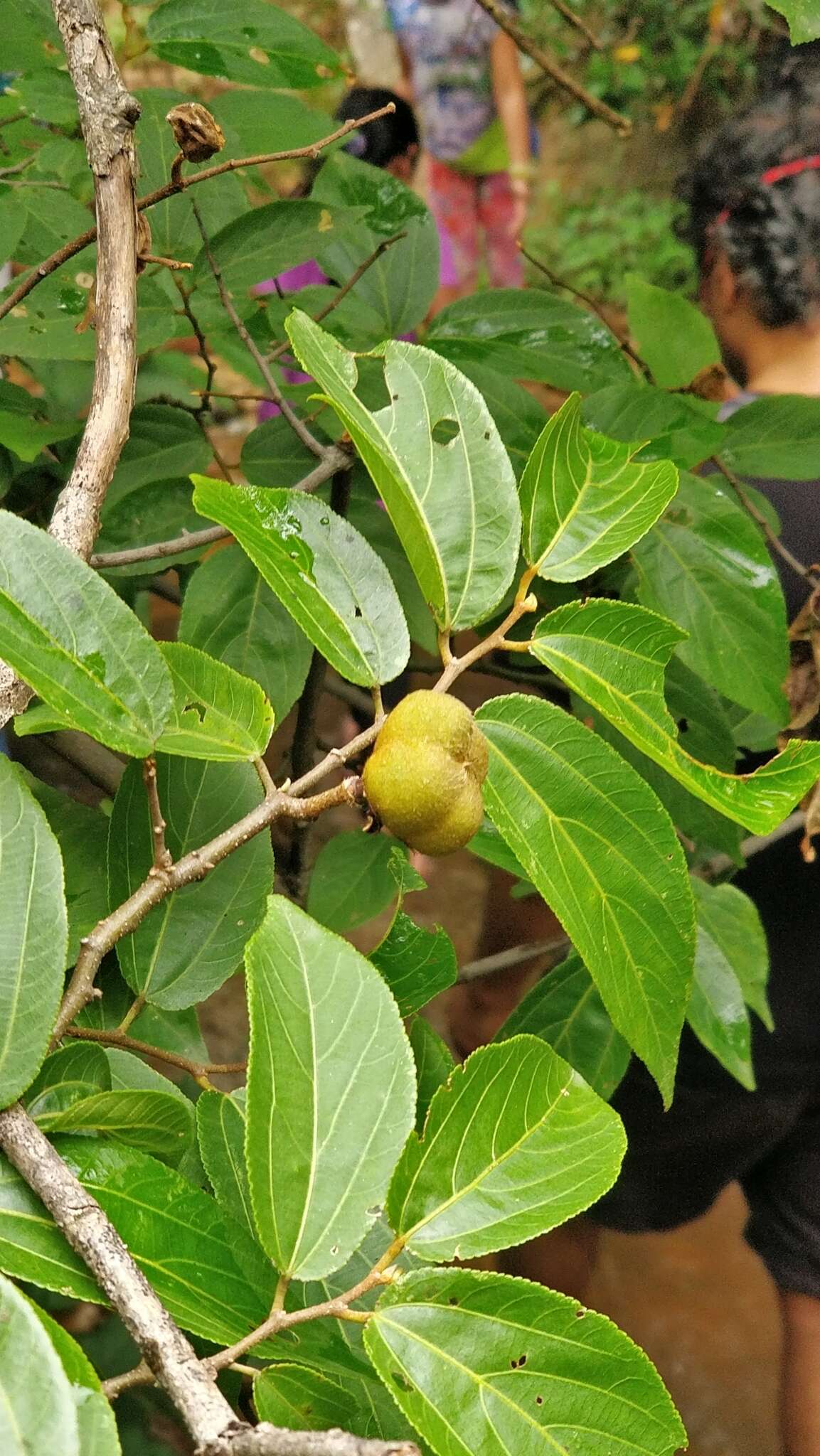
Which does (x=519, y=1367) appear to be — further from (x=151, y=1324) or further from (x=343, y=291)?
(x=343, y=291)

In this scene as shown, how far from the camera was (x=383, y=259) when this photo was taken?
74cm

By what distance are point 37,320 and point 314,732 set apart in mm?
285

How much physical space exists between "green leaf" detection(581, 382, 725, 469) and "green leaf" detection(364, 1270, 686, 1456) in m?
0.46

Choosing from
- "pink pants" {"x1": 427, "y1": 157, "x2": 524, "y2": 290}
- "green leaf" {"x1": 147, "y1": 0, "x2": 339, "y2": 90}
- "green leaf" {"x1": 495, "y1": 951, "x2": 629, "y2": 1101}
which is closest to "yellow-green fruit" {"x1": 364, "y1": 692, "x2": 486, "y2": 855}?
"green leaf" {"x1": 495, "y1": 951, "x2": 629, "y2": 1101}

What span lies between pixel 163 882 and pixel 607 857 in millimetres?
148

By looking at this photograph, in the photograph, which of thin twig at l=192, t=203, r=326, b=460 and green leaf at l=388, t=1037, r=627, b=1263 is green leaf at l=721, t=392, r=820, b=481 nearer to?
thin twig at l=192, t=203, r=326, b=460

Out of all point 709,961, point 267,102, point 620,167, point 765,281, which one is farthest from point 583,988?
point 620,167

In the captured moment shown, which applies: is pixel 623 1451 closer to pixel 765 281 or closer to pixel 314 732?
pixel 314 732

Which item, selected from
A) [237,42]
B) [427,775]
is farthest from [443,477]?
[237,42]

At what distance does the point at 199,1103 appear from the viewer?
1.32 ft

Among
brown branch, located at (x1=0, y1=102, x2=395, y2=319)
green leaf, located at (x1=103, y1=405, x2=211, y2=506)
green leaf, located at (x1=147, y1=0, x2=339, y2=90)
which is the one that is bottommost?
green leaf, located at (x1=103, y1=405, x2=211, y2=506)

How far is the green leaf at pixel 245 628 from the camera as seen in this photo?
61cm

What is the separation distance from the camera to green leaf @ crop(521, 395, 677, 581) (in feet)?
1.45

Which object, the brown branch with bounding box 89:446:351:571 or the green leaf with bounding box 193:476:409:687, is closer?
the green leaf with bounding box 193:476:409:687
